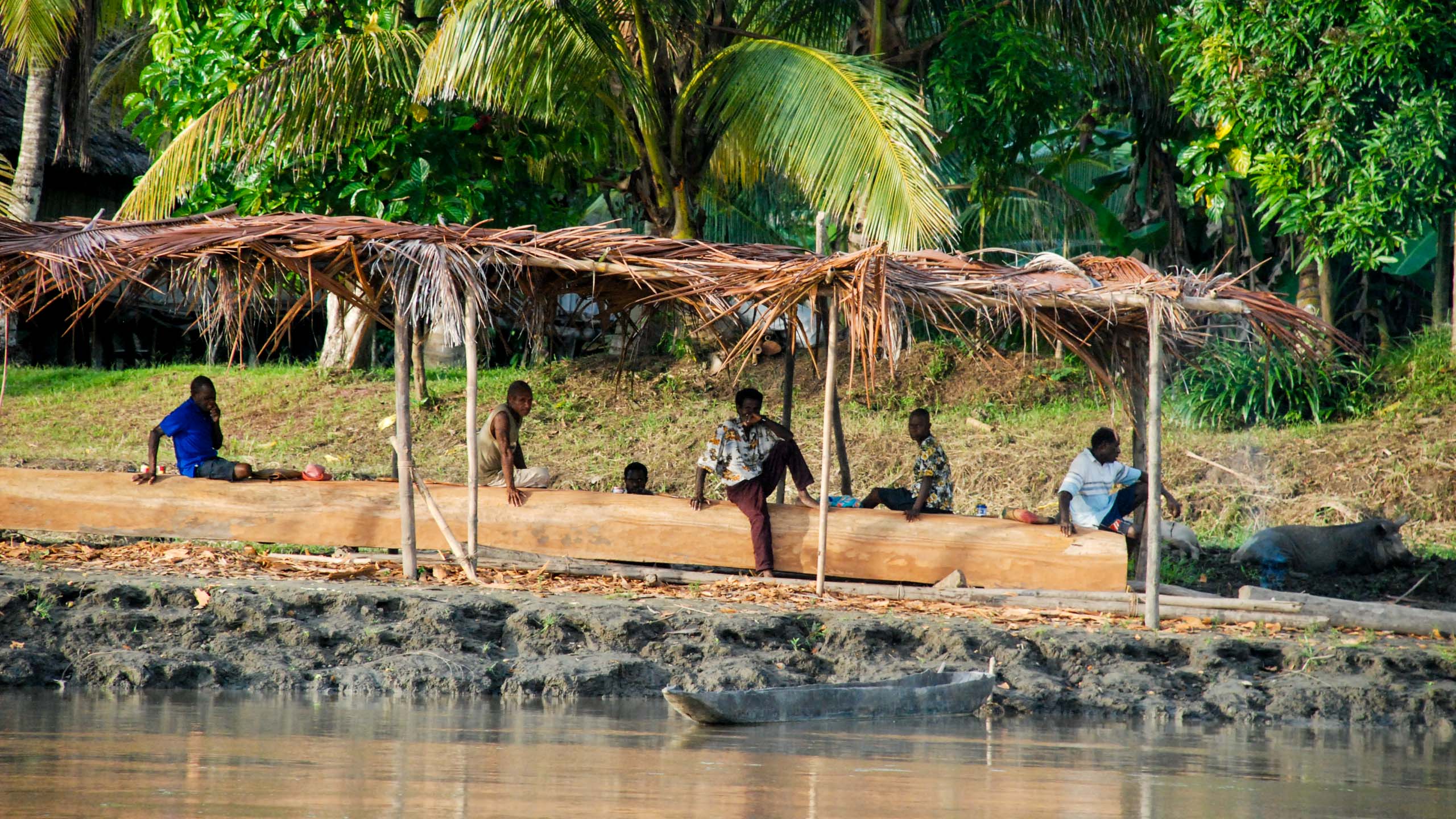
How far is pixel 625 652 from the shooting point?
336 inches

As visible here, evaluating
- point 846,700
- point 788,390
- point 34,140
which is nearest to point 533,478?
point 788,390

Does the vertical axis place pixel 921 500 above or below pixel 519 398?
below

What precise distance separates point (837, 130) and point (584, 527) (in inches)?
156

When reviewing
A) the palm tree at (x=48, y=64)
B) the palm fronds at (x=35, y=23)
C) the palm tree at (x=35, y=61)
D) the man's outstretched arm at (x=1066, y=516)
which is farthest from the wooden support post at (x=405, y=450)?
the palm fronds at (x=35, y=23)

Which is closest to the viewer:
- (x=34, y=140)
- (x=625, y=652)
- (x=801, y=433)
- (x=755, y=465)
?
(x=625, y=652)

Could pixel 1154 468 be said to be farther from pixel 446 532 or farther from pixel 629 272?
pixel 446 532

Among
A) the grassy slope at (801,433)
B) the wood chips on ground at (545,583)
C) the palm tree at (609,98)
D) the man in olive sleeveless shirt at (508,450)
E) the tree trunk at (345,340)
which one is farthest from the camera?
the tree trunk at (345,340)

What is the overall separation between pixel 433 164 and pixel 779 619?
6.42 meters

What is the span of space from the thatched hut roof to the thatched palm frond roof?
0.5 inches

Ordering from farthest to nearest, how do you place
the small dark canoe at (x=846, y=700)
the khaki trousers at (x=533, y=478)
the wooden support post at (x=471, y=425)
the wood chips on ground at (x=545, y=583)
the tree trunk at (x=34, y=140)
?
the tree trunk at (x=34, y=140) → the khaki trousers at (x=533, y=478) → the wooden support post at (x=471, y=425) → the wood chips on ground at (x=545, y=583) → the small dark canoe at (x=846, y=700)

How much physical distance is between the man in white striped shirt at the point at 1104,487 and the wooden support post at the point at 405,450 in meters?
4.64

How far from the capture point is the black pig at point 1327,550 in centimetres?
1234

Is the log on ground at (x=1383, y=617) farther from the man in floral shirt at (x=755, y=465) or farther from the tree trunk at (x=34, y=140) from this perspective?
the tree trunk at (x=34, y=140)

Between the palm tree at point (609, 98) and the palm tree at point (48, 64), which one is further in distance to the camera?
the palm tree at point (48, 64)
